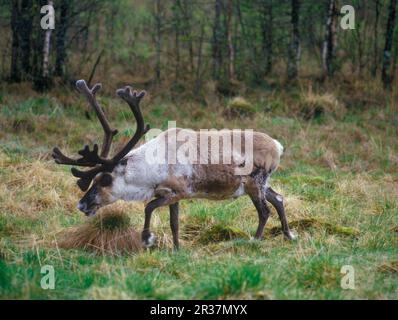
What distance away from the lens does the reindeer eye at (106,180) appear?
22.6ft

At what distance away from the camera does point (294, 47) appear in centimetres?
1706

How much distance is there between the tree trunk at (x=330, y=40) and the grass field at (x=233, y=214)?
127 cm

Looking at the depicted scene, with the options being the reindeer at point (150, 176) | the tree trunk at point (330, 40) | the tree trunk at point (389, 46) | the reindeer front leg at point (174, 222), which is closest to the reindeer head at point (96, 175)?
the reindeer at point (150, 176)

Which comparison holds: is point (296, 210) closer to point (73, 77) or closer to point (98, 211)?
point (98, 211)

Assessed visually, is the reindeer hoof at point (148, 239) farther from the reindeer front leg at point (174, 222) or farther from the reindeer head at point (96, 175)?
the reindeer head at point (96, 175)

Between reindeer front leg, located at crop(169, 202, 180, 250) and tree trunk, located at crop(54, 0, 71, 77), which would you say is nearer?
reindeer front leg, located at crop(169, 202, 180, 250)

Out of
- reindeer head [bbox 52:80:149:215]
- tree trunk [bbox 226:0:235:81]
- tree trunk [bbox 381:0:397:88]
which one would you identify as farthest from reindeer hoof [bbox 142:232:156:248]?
tree trunk [bbox 381:0:397:88]

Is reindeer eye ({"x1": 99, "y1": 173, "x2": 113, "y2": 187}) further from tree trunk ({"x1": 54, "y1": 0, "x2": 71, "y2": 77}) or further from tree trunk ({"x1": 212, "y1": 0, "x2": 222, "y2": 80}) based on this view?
tree trunk ({"x1": 212, "y1": 0, "x2": 222, "y2": 80})

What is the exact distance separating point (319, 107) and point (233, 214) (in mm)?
6985

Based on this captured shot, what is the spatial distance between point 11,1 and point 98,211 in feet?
33.0

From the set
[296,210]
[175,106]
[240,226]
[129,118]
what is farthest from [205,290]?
[175,106]

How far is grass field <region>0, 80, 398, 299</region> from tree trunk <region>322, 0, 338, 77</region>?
1.27 m

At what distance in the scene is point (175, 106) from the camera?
14.9 metres

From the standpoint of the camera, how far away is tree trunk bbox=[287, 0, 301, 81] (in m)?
→ 17.0
